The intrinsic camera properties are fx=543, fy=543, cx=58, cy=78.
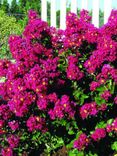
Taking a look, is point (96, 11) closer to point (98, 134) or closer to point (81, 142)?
point (98, 134)

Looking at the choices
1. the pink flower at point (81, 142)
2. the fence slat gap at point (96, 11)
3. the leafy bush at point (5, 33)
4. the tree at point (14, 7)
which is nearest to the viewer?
the pink flower at point (81, 142)

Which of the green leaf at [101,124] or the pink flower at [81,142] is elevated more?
the green leaf at [101,124]

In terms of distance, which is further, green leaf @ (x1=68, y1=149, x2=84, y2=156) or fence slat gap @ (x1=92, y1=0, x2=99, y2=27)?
fence slat gap @ (x1=92, y1=0, x2=99, y2=27)

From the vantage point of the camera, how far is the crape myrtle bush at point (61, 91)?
4.43m

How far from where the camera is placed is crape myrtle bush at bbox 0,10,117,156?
174 inches

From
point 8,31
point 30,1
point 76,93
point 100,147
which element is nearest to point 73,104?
point 76,93

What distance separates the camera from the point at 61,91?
4785 mm

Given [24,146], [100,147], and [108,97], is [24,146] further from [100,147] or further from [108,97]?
[108,97]

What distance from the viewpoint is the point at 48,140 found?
500cm

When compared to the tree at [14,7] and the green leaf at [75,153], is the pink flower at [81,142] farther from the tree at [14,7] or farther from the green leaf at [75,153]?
the tree at [14,7]

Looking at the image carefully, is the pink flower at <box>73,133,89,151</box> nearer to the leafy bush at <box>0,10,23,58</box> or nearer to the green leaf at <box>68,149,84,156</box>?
the green leaf at <box>68,149,84,156</box>

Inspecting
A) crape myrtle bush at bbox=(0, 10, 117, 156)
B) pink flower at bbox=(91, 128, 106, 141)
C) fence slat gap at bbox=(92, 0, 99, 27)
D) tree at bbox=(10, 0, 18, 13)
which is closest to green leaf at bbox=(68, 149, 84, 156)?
crape myrtle bush at bbox=(0, 10, 117, 156)

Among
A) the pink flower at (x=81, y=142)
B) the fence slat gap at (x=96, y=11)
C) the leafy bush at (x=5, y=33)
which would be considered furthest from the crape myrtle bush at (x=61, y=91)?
the leafy bush at (x=5, y=33)

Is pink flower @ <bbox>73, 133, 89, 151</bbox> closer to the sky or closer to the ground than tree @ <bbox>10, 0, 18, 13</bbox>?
closer to the ground
